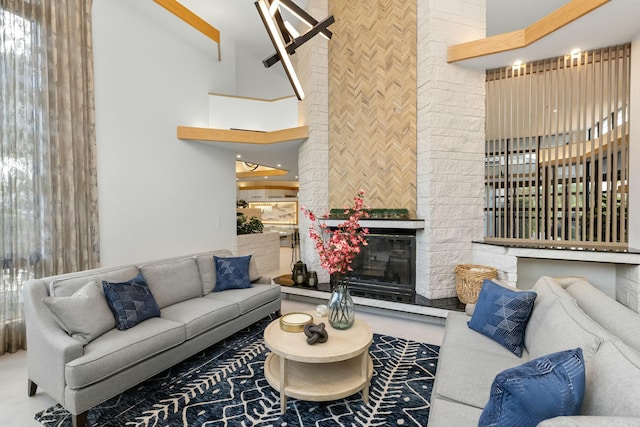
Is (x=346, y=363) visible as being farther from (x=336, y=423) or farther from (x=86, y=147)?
(x=86, y=147)

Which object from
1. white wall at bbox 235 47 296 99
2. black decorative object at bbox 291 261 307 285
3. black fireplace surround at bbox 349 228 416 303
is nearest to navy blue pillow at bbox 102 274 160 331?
black decorative object at bbox 291 261 307 285

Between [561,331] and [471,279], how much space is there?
77.3 inches

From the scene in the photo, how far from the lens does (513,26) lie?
477cm

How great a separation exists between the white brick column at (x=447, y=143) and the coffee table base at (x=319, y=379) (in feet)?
6.31

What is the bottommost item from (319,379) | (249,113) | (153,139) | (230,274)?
(319,379)

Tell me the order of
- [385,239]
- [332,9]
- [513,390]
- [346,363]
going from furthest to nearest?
[332,9]
[385,239]
[346,363]
[513,390]

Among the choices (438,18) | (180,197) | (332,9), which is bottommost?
(180,197)

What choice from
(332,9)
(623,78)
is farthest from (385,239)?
(332,9)

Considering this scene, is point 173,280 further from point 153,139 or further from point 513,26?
point 513,26

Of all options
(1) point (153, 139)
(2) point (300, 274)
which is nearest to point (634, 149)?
(2) point (300, 274)

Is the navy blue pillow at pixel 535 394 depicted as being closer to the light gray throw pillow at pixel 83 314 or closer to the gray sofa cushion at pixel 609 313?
the gray sofa cushion at pixel 609 313

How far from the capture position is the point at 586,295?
2004 mm

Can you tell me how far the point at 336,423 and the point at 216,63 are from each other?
18.5ft

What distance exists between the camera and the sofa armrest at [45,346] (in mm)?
1931
